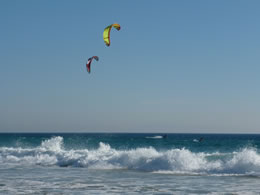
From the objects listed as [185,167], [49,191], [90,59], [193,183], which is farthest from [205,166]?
[49,191]

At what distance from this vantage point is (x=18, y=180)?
17250 mm

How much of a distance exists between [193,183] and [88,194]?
475 centimetres

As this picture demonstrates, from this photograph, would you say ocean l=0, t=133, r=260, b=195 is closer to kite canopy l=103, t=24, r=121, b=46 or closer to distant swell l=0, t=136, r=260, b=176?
distant swell l=0, t=136, r=260, b=176

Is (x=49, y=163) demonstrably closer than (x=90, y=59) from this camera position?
No

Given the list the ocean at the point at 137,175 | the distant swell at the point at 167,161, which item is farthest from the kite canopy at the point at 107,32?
the distant swell at the point at 167,161

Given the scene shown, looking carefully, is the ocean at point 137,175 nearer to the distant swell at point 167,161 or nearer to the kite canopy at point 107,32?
the distant swell at point 167,161

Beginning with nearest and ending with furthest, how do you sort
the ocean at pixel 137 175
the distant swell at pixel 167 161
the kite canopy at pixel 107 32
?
the ocean at pixel 137 175
the kite canopy at pixel 107 32
the distant swell at pixel 167 161

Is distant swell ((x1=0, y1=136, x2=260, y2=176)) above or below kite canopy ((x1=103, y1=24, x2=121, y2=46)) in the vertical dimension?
below

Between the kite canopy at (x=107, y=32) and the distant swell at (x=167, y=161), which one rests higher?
the kite canopy at (x=107, y=32)

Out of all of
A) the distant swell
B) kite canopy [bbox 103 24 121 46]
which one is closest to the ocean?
the distant swell

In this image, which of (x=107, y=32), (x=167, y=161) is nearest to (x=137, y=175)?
(x=167, y=161)

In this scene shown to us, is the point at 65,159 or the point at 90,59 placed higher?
the point at 90,59

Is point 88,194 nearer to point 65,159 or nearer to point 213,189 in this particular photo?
point 213,189

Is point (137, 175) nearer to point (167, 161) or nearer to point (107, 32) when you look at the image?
point (167, 161)
